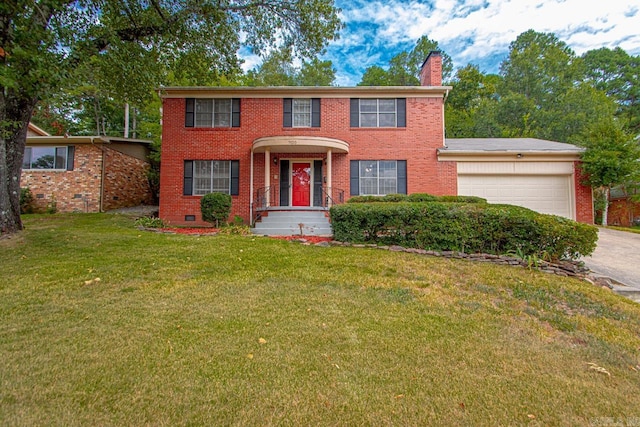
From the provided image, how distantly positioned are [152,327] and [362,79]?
2842cm

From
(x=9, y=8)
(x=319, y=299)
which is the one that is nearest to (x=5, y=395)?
(x=319, y=299)

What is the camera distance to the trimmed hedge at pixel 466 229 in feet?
17.8

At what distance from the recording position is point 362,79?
27.4m

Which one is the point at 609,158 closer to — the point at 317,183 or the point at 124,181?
the point at 317,183

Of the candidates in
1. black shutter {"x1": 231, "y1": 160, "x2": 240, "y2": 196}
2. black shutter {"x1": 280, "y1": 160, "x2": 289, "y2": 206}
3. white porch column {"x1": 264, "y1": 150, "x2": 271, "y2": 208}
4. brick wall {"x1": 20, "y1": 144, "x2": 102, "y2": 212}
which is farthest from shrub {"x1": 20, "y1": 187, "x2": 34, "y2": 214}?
black shutter {"x1": 280, "y1": 160, "x2": 289, "y2": 206}

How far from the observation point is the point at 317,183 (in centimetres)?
1180

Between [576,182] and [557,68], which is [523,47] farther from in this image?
[576,182]

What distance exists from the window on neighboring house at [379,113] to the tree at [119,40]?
2.66 m

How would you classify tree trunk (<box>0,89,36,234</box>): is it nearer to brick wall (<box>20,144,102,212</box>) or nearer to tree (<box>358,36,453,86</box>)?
brick wall (<box>20,144,102,212</box>)

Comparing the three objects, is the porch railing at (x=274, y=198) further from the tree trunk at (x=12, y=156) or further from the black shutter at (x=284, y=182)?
the tree trunk at (x=12, y=156)

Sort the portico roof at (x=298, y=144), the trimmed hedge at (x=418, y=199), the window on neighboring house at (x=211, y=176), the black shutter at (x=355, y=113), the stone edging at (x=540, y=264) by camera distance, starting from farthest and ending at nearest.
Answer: the black shutter at (x=355, y=113) < the window on neighboring house at (x=211, y=176) < the portico roof at (x=298, y=144) < the trimmed hedge at (x=418, y=199) < the stone edging at (x=540, y=264)

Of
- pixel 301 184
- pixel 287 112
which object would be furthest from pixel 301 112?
pixel 301 184

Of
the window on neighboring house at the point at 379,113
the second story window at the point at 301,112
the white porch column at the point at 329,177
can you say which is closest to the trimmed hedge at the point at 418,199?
the white porch column at the point at 329,177

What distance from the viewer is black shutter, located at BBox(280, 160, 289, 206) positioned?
11.7 meters
